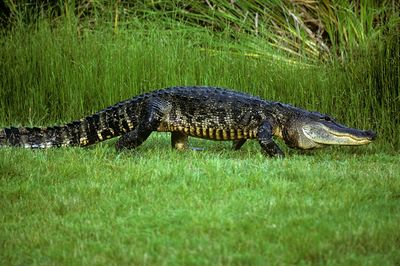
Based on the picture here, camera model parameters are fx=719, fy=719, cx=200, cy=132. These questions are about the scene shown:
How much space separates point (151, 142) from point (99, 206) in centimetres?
311

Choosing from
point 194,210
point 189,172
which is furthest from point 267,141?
point 194,210

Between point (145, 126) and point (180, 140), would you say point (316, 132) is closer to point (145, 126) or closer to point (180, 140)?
point (180, 140)

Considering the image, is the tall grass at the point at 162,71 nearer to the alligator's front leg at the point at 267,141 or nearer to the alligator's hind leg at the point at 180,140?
the alligator's front leg at the point at 267,141

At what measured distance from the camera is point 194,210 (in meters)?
4.42

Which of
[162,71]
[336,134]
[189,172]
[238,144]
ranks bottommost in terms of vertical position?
[189,172]

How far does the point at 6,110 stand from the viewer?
31.9 ft

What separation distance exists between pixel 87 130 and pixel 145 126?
2.09ft

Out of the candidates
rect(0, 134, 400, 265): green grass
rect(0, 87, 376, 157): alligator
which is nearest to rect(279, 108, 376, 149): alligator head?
rect(0, 87, 376, 157): alligator

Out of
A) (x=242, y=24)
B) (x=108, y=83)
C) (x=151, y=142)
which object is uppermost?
(x=242, y=24)

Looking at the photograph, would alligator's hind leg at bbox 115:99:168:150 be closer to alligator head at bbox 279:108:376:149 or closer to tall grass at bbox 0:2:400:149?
alligator head at bbox 279:108:376:149

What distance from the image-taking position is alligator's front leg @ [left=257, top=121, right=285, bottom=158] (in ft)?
21.6

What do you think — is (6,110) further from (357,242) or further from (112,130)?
(357,242)

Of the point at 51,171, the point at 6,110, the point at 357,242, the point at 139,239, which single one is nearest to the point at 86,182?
the point at 51,171

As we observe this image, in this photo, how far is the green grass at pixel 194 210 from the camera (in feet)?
12.2
